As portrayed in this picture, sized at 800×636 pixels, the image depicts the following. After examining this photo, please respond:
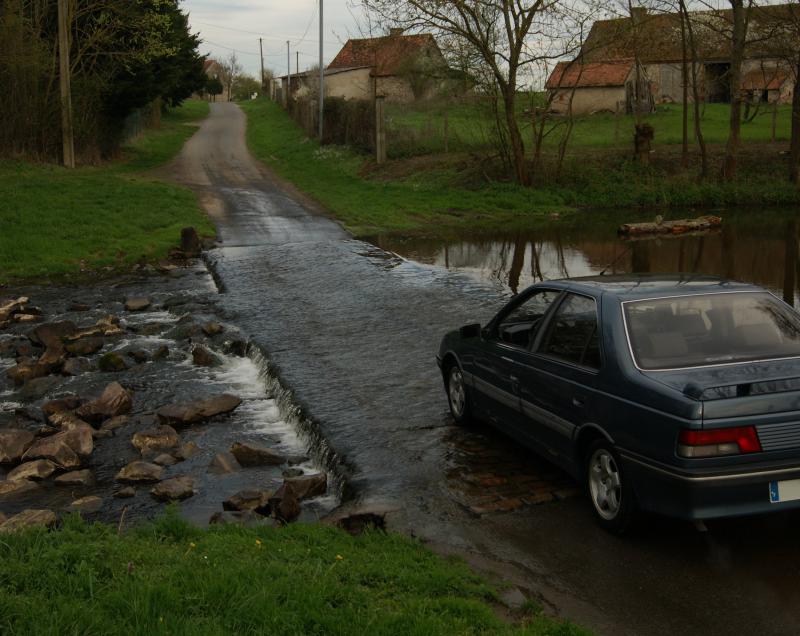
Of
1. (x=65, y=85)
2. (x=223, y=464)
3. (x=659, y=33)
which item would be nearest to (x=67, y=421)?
(x=223, y=464)

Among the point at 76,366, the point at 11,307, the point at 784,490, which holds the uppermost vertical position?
the point at 784,490

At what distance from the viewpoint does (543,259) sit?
19578mm

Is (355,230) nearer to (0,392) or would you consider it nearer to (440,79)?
(440,79)

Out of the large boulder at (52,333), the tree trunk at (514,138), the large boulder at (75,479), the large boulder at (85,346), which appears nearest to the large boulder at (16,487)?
the large boulder at (75,479)

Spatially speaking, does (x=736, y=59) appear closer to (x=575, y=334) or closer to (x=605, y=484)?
(x=575, y=334)

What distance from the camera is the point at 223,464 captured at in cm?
822

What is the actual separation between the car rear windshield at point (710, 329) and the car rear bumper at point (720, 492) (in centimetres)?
79

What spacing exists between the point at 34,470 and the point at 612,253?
1506 cm

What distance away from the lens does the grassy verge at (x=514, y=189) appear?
2692 centimetres

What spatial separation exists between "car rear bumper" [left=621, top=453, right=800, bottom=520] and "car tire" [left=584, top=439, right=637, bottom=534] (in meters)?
0.37

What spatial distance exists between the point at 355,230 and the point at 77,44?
55.2ft

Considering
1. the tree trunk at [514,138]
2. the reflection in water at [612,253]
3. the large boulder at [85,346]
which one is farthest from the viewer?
the tree trunk at [514,138]

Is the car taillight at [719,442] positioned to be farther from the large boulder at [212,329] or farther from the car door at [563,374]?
the large boulder at [212,329]

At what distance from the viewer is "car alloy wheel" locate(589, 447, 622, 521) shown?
571 centimetres
